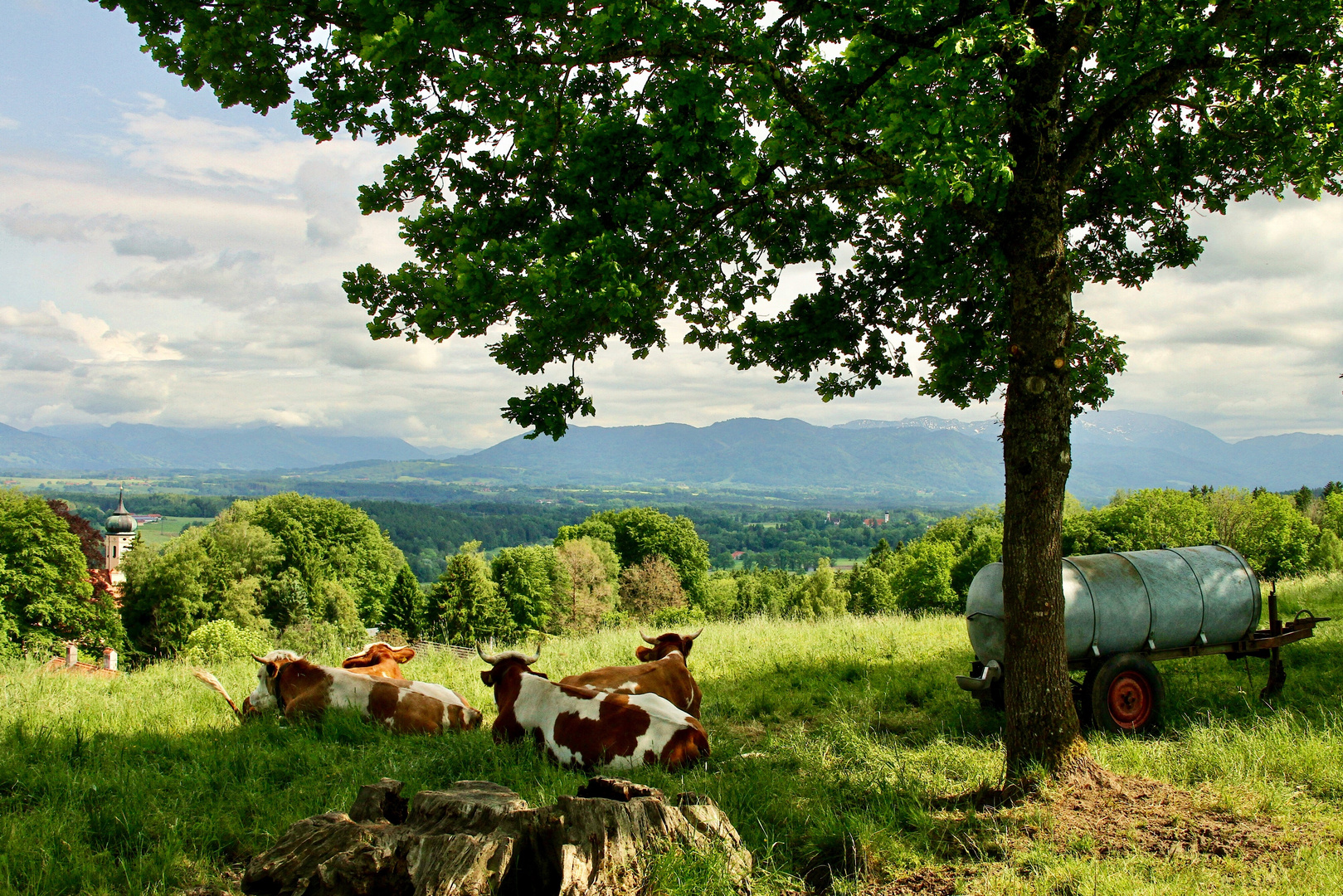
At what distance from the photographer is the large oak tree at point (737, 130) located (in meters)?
5.27

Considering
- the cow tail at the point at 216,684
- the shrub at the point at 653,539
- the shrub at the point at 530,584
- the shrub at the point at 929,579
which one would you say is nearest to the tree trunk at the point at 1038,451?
the cow tail at the point at 216,684

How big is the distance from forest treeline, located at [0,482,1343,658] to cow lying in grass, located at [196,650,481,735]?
26.9 metres

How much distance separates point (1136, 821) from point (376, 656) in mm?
8257

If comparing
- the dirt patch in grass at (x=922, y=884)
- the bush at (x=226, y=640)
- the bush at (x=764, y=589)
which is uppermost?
the dirt patch in grass at (x=922, y=884)

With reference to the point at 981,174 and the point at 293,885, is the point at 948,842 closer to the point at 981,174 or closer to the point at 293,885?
the point at 293,885

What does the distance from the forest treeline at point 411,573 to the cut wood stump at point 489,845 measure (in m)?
30.4

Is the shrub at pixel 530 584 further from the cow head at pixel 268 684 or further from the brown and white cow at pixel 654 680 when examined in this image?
the brown and white cow at pixel 654 680

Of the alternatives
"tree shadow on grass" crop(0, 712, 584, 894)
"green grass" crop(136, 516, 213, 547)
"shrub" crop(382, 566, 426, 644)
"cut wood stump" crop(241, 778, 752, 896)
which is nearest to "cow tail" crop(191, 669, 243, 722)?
"tree shadow on grass" crop(0, 712, 584, 894)

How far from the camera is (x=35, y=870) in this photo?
4301 mm

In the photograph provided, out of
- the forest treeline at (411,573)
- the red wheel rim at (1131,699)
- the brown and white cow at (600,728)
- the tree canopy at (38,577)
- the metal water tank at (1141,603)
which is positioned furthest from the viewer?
the forest treeline at (411,573)

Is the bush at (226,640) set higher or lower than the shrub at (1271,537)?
lower

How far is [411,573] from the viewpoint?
5903 centimetres

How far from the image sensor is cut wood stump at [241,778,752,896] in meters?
3.53

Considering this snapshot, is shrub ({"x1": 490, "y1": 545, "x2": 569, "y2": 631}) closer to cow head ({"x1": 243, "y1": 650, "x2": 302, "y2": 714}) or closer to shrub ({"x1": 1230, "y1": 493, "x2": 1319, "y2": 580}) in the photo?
cow head ({"x1": 243, "y1": 650, "x2": 302, "y2": 714})
